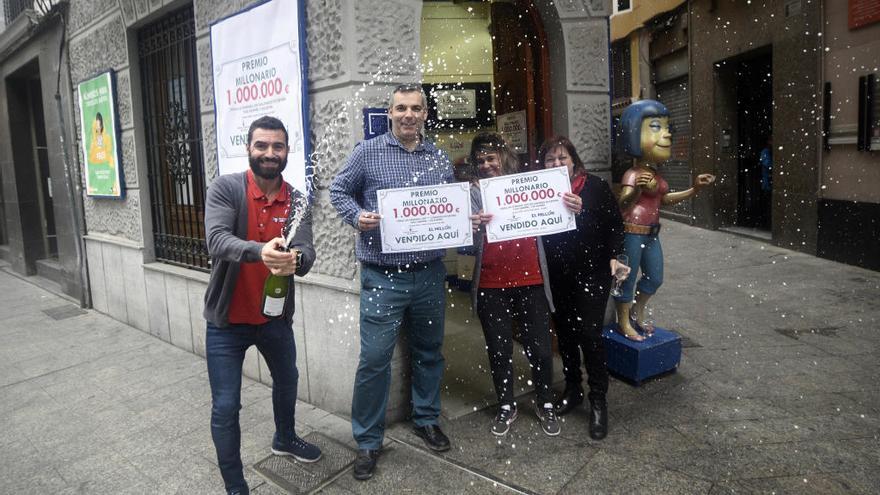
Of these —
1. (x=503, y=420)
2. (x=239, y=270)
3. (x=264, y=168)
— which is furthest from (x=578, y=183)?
(x=239, y=270)

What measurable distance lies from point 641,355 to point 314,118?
2.86 meters

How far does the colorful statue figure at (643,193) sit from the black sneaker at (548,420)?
1.08 meters

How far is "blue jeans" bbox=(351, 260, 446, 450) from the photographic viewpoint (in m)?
3.46

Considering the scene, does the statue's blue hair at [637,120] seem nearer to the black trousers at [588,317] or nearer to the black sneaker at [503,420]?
the black trousers at [588,317]

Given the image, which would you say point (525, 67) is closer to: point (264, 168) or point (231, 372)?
point (264, 168)

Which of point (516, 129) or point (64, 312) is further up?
point (516, 129)

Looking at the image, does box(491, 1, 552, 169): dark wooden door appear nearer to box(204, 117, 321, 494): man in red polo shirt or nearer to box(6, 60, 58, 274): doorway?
box(204, 117, 321, 494): man in red polo shirt

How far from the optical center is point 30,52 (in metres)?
8.91

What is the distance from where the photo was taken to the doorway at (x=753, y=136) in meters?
11.2

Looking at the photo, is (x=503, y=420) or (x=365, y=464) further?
(x=503, y=420)

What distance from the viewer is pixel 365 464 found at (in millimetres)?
3400

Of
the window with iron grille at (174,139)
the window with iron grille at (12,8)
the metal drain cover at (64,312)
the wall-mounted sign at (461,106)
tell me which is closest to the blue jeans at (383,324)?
the window with iron grille at (174,139)

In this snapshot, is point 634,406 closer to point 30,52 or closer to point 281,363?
point 281,363

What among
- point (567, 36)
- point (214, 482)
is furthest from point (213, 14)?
point (214, 482)
